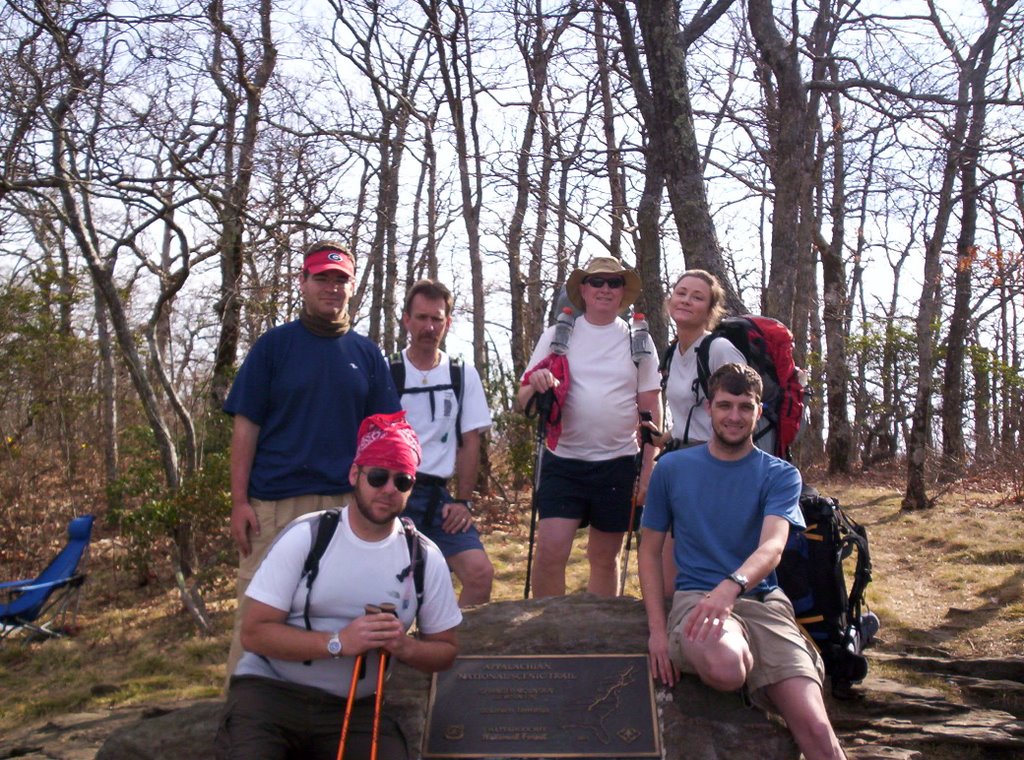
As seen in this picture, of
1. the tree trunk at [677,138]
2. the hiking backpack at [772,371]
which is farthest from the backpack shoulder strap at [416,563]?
the tree trunk at [677,138]

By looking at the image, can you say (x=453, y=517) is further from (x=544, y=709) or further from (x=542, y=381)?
(x=544, y=709)

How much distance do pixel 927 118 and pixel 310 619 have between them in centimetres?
726

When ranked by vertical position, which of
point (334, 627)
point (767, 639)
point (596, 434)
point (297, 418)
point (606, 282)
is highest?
point (606, 282)

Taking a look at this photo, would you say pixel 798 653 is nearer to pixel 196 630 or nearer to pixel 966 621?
pixel 966 621

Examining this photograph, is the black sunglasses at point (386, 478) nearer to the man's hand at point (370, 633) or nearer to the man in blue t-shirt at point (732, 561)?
the man's hand at point (370, 633)

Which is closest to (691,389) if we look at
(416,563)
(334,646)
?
(416,563)

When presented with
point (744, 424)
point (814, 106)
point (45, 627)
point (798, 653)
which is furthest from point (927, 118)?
point (45, 627)

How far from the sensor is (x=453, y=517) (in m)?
4.44

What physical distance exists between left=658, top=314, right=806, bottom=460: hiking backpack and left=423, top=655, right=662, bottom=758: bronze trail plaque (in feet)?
4.24

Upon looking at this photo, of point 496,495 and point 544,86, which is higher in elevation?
point 544,86

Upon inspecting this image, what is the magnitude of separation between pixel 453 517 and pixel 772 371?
1674 millimetres

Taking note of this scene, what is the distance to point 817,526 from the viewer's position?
421 centimetres

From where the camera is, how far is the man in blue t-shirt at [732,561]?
10.9 ft

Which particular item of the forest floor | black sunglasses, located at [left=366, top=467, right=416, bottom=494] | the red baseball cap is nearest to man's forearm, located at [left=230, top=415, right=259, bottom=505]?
the red baseball cap
